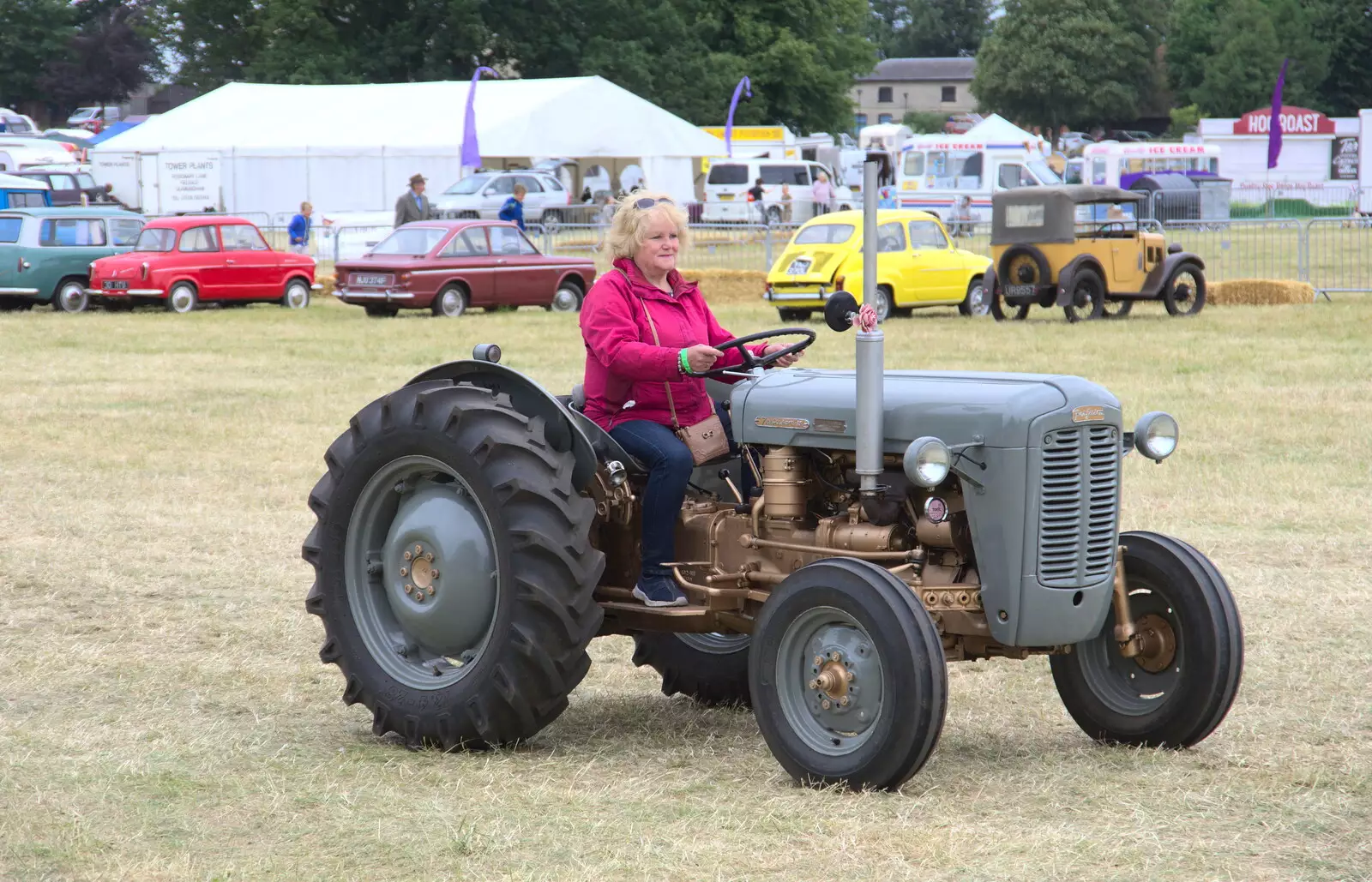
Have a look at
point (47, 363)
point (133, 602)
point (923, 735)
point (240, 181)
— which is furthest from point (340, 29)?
point (923, 735)

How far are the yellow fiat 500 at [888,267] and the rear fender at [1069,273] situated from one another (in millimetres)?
1254

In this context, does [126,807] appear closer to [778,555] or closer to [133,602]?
[778,555]

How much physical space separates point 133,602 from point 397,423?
9.52ft

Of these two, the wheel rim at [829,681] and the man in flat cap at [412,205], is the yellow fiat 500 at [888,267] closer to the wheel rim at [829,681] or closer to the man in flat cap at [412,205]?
the man in flat cap at [412,205]

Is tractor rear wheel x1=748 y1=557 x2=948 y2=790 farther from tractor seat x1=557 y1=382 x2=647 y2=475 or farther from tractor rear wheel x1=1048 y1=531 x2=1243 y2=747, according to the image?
tractor rear wheel x1=1048 y1=531 x2=1243 y2=747

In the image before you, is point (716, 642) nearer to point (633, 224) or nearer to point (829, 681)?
point (829, 681)

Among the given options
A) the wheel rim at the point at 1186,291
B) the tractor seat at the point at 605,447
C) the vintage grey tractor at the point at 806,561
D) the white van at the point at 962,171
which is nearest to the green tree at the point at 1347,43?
the white van at the point at 962,171

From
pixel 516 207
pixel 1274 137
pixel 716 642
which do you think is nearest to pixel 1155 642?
pixel 716 642

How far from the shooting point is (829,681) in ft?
17.0

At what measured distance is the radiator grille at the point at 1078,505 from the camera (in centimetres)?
523

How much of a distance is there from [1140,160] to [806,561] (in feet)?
166

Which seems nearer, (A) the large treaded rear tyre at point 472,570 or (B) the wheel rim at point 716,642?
(A) the large treaded rear tyre at point 472,570

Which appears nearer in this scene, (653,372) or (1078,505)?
(1078,505)

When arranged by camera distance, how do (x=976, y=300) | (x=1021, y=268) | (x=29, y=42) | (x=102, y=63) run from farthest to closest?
(x=102, y=63) < (x=29, y=42) < (x=976, y=300) < (x=1021, y=268)
